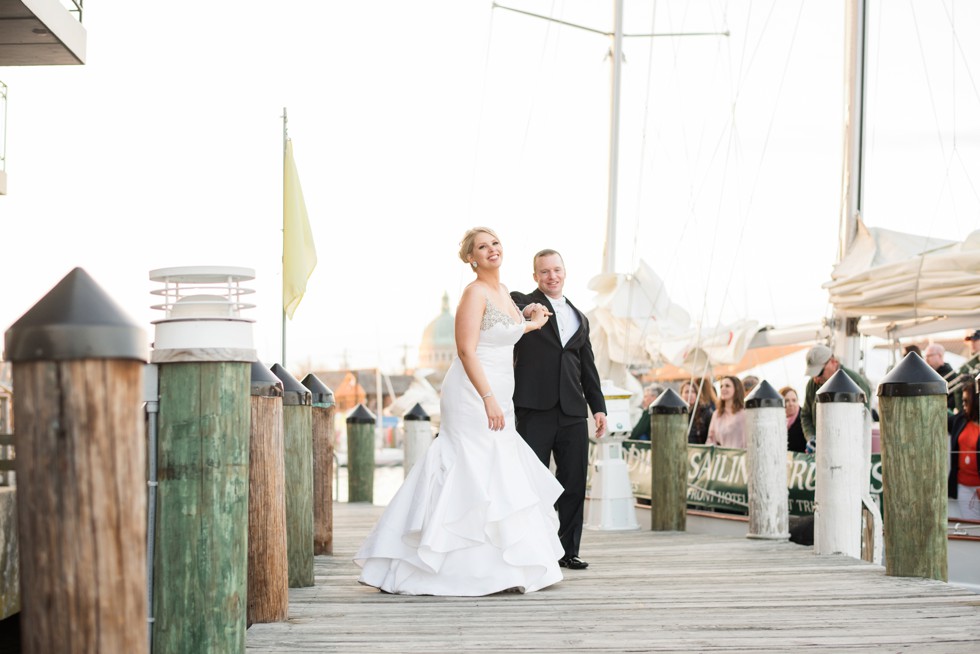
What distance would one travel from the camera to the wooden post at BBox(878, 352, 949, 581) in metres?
6.43

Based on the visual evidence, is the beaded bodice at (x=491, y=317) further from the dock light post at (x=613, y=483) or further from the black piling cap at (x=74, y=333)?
the black piling cap at (x=74, y=333)

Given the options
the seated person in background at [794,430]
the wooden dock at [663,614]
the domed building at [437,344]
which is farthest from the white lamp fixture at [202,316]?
the domed building at [437,344]

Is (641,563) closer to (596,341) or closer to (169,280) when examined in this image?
(169,280)

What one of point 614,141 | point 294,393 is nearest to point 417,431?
point 294,393

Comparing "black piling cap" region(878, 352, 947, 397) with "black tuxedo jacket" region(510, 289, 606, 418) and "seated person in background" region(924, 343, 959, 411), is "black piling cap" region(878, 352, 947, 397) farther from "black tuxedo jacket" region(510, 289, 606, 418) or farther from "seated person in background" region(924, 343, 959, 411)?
"seated person in background" region(924, 343, 959, 411)

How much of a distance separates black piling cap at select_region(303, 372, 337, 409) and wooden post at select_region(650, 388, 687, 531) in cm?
305

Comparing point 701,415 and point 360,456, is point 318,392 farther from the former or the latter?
point 360,456

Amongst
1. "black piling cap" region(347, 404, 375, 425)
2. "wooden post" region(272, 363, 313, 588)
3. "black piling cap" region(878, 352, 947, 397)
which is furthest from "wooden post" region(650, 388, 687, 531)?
"black piling cap" region(347, 404, 375, 425)

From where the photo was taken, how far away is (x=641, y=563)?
787 cm

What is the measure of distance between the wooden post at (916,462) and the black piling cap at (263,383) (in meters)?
3.31

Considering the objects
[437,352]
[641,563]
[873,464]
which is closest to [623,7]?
[873,464]

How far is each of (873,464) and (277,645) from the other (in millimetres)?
7030

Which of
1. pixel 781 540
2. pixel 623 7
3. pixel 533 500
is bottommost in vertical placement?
pixel 781 540

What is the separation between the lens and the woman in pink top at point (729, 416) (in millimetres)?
12109
